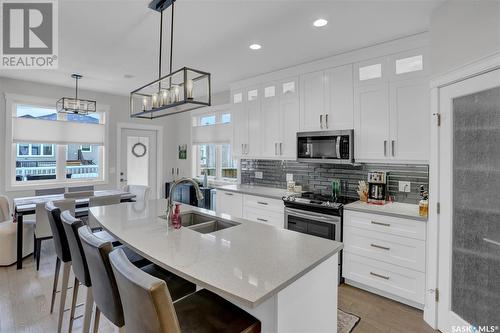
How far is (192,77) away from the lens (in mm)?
2113

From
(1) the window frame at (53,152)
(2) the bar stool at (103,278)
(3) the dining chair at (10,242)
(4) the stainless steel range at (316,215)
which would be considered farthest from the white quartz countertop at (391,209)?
(1) the window frame at (53,152)

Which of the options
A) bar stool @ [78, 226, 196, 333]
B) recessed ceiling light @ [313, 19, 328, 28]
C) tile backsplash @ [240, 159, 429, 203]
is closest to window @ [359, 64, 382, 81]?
recessed ceiling light @ [313, 19, 328, 28]

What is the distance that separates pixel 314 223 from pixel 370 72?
6.22 ft

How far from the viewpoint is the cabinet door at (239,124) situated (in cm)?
447

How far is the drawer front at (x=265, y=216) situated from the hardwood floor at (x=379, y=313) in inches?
42.9

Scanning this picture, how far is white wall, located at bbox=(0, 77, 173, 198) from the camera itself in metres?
4.46

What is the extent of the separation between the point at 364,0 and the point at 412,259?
238 cm

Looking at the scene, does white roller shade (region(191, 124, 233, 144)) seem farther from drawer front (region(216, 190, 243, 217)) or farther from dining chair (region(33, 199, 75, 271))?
dining chair (region(33, 199, 75, 271))

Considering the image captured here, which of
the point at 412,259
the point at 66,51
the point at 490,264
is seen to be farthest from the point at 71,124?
the point at 490,264

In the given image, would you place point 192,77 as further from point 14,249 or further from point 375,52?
point 14,249

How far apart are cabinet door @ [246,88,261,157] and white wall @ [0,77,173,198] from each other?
296 cm

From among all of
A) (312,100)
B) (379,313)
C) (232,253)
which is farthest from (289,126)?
(232,253)

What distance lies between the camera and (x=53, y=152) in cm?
510

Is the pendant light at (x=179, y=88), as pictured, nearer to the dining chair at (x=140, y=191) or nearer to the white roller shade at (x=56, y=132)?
the dining chair at (x=140, y=191)
